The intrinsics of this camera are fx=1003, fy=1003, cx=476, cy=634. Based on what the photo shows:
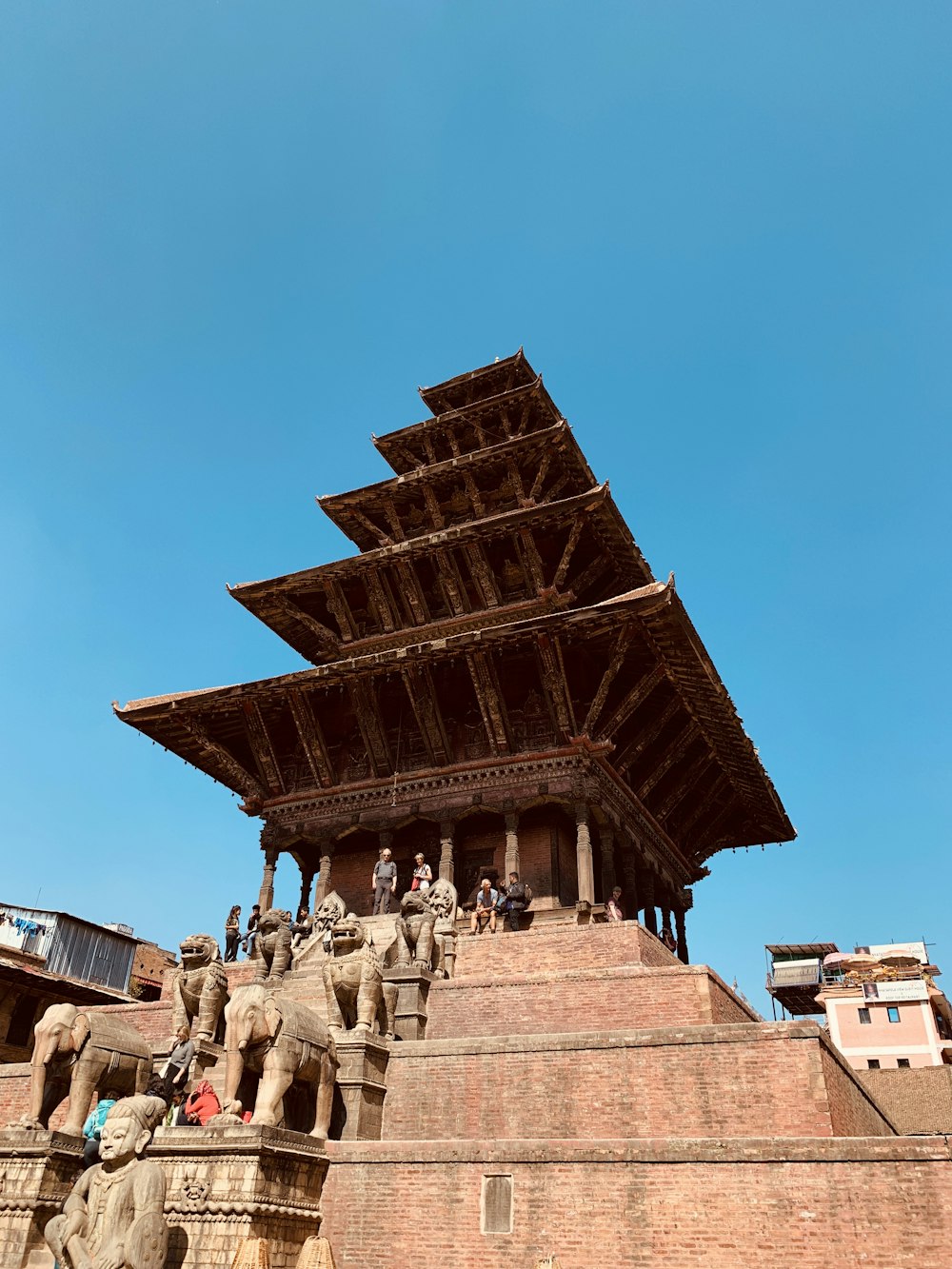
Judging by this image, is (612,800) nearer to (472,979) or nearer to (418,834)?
(418,834)

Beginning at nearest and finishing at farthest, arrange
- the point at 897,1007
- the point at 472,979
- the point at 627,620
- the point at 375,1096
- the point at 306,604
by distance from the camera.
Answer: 1. the point at 375,1096
2. the point at 472,979
3. the point at 627,620
4. the point at 306,604
5. the point at 897,1007

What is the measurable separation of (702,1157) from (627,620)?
41.8 feet

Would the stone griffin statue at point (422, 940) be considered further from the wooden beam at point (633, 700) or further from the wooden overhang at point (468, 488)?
the wooden overhang at point (468, 488)

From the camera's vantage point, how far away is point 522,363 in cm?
3222

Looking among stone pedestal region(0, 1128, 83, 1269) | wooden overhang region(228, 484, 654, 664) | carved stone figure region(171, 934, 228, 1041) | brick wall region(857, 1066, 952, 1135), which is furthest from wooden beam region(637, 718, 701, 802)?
stone pedestal region(0, 1128, 83, 1269)

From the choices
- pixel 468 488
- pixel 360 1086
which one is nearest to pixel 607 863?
pixel 360 1086

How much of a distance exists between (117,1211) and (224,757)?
17617 millimetres

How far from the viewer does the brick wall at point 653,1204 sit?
325 inches

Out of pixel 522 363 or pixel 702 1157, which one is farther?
pixel 522 363

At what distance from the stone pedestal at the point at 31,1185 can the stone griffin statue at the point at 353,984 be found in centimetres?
315

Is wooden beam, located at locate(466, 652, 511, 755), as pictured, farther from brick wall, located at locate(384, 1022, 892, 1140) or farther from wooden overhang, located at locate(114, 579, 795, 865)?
brick wall, located at locate(384, 1022, 892, 1140)

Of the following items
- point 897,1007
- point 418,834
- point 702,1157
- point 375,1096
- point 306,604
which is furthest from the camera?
point 897,1007

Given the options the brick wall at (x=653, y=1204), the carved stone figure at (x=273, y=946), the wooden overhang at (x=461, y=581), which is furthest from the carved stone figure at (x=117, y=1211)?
the wooden overhang at (x=461, y=581)

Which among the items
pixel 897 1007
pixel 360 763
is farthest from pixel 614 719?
pixel 897 1007
